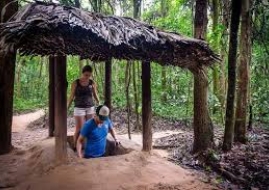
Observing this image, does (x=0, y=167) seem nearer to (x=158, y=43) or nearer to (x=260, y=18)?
(x=158, y=43)

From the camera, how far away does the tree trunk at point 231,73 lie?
31.2 feet

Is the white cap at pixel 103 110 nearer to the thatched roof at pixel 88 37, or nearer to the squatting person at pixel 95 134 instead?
the squatting person at pixel 95 134

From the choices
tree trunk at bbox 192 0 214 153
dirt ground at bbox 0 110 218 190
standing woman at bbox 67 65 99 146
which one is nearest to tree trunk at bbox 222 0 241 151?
tree trunk at bbox 192 0 214 153

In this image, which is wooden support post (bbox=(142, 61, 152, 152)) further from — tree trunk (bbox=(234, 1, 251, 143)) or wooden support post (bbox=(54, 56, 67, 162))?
tree trunk (bbox=(234, 1, 251, 143))

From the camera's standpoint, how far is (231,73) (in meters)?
9.69

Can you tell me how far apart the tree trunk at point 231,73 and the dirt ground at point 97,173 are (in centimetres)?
190

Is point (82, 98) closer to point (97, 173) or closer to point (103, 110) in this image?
point (103, 110)

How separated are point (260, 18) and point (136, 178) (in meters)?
7.42

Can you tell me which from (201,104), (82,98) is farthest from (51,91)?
(201,104)

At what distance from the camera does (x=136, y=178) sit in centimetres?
744

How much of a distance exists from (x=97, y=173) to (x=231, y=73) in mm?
4189

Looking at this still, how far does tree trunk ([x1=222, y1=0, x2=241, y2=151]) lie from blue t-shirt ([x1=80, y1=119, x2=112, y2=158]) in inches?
121

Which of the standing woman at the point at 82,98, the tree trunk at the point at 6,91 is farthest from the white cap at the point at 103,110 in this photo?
the tree trunk at the point at 6,91

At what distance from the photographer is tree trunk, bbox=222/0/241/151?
9520mm
